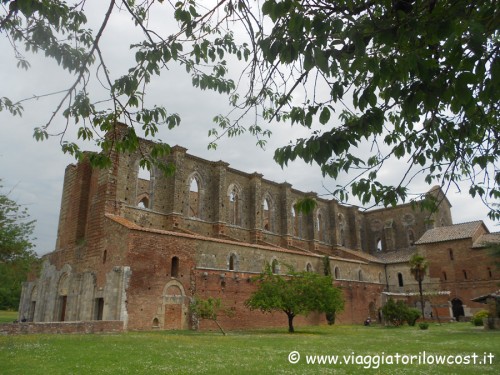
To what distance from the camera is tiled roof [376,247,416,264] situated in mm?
40069

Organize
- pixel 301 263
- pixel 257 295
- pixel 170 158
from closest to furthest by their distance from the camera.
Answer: pixel 257 295 → pixel 170 158 → pixel 301 263

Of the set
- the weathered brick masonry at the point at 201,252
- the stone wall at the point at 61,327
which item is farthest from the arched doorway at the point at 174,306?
the stone wall at the point at 61,327

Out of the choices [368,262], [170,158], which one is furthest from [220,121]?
[368,262]

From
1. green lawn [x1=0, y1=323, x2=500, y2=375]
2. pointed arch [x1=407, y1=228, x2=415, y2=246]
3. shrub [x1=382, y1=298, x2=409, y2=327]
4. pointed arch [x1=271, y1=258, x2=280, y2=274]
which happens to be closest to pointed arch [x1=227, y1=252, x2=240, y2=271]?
pointed arch [x1=271, y1=258, x2=280, y2=274]

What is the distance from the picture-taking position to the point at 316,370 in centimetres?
861

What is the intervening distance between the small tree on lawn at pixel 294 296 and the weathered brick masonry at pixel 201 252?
2166mm

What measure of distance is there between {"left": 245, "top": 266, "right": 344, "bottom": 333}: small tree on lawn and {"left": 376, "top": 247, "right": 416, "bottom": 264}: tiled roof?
1971 centimetres

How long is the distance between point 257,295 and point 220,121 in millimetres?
16276

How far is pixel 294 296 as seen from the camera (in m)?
21.6

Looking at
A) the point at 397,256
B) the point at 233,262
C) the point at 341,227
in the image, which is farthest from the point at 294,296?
the point at 397,256

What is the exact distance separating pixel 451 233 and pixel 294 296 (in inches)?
945

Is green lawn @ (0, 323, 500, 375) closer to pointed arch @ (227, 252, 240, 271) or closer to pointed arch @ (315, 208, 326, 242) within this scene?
pointed arch @ (227, 252, 240, 271)

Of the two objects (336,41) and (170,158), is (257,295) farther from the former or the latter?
(336,41)

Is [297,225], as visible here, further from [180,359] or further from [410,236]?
[180,359]
